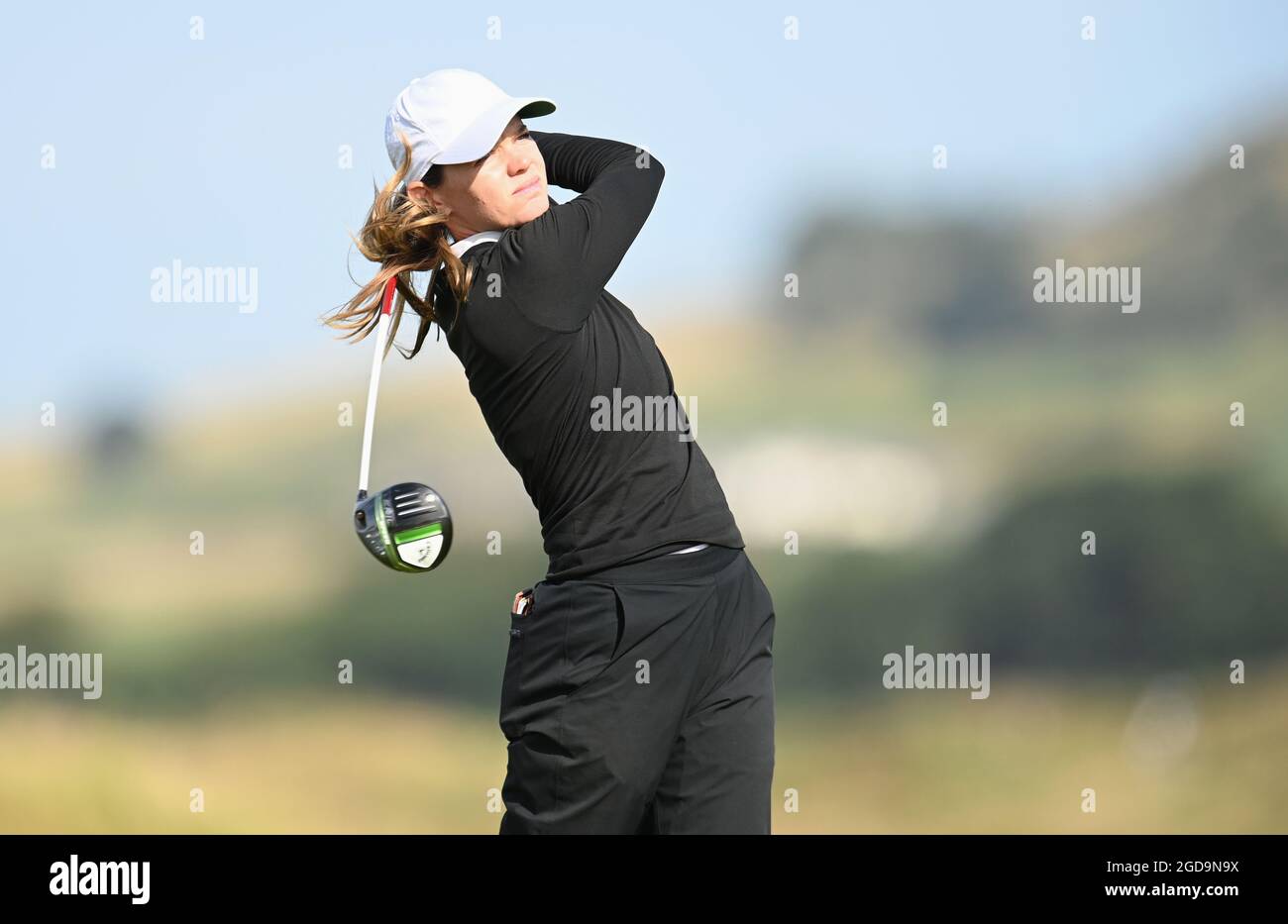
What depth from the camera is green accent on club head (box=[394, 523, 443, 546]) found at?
2.37 m

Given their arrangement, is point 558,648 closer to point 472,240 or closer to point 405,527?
point 405,527

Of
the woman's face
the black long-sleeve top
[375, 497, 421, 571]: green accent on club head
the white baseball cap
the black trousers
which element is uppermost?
the white baseball cap

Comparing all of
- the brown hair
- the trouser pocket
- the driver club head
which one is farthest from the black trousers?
the brown hair

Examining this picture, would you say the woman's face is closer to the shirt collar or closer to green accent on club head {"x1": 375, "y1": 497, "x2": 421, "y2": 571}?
the shirt collar

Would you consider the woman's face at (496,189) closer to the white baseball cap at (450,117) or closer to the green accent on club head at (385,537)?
the white baseball cap at (450,117)

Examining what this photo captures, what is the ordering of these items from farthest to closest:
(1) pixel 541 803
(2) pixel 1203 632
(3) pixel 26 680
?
(2) pixel 1203 632 < (3) pixel 26 680 < (1) pixel 541 803

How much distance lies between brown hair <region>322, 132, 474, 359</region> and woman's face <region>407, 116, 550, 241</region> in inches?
0.9

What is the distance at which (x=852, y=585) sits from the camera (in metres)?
7.12

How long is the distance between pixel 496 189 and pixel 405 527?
0.59m

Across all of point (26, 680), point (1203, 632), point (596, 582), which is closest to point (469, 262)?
point (596, 582)

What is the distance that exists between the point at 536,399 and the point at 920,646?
16.7 ft

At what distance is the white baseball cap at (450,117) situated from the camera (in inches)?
92.0

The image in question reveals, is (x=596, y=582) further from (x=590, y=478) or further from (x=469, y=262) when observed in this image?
(x=469, y=262)

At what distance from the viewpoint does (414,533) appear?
238 centimetres
